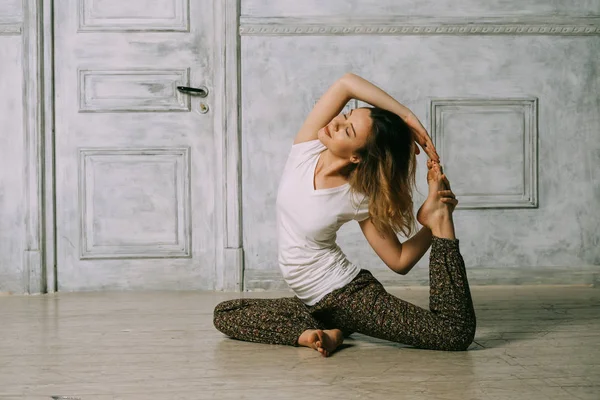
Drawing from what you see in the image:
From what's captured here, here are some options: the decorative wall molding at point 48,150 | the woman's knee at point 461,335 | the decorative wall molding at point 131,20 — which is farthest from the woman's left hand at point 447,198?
the decorative wall molding at point 48,150

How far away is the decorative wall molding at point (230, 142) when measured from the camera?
363 cm

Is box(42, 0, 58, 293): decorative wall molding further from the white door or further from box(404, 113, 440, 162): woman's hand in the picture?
box(404, 113, 440, 162): woman's hand

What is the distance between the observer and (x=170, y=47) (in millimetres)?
3664

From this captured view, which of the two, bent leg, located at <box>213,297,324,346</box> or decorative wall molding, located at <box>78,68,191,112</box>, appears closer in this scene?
bent leg, located at <box>213,297,324,346</box>

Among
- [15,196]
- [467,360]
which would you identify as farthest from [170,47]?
[467,360]

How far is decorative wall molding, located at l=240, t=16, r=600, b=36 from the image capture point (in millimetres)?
3639

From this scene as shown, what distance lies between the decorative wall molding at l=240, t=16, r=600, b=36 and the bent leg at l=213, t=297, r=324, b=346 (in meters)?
1.64

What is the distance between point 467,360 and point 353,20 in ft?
6.64

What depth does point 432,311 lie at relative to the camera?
2229 millimetres

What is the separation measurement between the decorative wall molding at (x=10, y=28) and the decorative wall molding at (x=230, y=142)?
37.2 inches

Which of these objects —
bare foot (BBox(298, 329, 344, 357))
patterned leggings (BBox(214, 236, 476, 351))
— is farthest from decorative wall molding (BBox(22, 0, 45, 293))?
bare foot (BBox(298, 329, 344, 357))

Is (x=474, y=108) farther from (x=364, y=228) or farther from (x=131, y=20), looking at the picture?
(x=131, y=20)

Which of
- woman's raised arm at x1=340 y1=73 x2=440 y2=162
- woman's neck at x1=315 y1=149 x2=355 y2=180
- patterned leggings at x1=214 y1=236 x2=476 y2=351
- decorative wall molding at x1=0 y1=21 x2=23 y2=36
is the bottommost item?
patterned leggings at x1=214 y1=236 x2=476 y2=351

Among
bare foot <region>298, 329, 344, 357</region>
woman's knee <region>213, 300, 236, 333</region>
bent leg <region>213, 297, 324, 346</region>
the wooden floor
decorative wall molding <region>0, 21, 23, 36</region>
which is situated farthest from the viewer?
decorative wall molding <region>0, 21, 23, 36</region>
